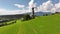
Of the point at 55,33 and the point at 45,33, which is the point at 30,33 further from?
the point at 55,33

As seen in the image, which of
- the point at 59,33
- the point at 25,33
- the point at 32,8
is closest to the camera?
the point at 59,33

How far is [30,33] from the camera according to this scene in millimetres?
31312

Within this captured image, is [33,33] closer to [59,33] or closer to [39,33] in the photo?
[39,33]

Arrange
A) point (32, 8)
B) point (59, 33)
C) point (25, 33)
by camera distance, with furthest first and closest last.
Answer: point (32, 8) → point (25, 33) → point (59, 33)

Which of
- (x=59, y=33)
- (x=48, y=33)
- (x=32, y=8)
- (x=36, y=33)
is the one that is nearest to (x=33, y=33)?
(x=36, y=33)

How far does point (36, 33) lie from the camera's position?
31.0 metres

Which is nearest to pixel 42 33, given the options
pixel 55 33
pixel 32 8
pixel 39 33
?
pixel 39 33

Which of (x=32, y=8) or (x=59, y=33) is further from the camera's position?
(x=32, y=8)

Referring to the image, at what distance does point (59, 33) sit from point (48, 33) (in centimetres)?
224

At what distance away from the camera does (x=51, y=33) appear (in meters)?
30.7

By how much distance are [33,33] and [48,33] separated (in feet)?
10.00

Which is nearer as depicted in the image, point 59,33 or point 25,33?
point 59,33

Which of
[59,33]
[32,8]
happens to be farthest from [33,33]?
[32,8]

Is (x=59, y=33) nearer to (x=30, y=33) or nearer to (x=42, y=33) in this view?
(x=42, y=33)
